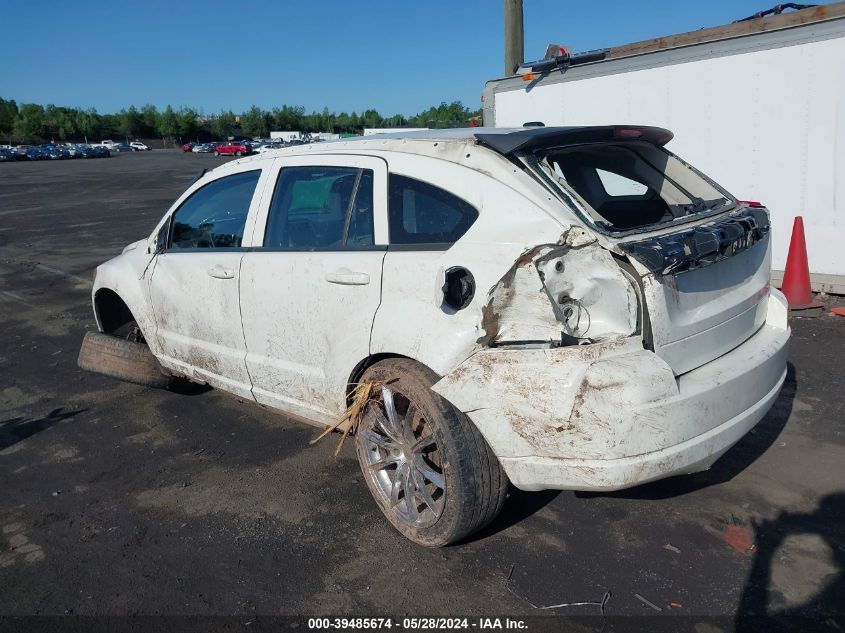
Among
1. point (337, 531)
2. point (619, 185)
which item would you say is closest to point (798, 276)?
point (619, 185)

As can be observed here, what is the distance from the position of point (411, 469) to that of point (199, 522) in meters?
1.17

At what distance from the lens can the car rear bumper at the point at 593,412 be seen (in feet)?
Answer: 8.59

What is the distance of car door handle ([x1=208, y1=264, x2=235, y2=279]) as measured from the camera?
4.05m

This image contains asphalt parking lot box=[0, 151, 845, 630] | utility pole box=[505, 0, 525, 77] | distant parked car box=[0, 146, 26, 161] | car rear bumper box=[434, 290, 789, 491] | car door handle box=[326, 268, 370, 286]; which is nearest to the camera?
car rear bumper box=[434, 290, 789, 491]

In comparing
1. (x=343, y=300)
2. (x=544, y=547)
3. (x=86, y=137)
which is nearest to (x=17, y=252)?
(x=343, y=300)

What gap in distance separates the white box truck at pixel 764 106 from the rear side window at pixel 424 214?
5.43 m

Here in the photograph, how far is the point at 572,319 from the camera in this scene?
108 inches

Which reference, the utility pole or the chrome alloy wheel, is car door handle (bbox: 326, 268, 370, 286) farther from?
the utility pole

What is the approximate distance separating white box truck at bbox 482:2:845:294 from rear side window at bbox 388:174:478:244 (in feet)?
17.8

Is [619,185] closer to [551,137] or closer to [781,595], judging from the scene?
[551,137]

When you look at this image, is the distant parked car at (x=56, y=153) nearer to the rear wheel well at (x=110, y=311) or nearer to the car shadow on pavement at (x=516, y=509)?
the rear wheel well at (x=110, y=311)

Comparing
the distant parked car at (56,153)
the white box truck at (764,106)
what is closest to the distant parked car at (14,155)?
the distant parked car at (56,153)

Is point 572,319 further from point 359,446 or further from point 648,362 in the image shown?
point 359,446

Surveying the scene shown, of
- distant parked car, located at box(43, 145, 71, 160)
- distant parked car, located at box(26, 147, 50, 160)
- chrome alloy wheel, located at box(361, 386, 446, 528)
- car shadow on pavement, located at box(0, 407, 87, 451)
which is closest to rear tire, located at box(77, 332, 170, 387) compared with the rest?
car shadow on pavement, located at box(0, 407, 87, 451)
